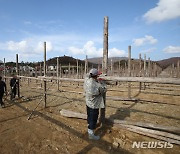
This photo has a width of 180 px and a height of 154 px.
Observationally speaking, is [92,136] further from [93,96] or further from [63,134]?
[93,96]

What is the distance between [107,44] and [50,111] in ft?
11.2

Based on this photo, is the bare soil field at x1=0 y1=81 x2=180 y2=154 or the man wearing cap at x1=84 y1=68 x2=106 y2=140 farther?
the man wearing cap at x1=84 y1=68 x2=106 y2=140

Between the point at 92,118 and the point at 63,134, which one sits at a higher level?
the point at 92,118

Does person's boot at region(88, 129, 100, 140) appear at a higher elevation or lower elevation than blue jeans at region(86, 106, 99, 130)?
lower

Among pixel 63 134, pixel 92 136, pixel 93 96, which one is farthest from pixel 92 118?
pixel 63 134

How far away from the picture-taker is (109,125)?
4.86m

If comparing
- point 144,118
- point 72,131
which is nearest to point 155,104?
point 144,118

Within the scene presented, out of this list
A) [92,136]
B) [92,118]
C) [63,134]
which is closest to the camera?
[92,136]

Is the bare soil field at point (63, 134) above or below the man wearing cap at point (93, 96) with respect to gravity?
below

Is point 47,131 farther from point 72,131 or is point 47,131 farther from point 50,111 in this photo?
point 50,111

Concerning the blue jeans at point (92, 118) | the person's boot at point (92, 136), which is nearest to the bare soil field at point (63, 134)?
the person's boot at point (92, 136)

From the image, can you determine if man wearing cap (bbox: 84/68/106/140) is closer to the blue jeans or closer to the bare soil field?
the blue jeans

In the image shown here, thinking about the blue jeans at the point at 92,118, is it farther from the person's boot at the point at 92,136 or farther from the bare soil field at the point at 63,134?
the bare soil field at the point at 63,134

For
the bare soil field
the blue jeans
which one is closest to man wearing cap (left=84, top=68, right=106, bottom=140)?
the blue jeans
